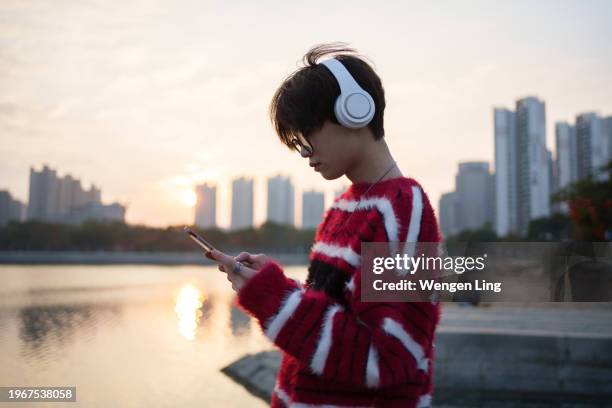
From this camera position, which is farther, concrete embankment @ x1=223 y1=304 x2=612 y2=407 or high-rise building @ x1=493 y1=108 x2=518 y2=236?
high-rise building @ x1=493 y1=108 x2=518 y2=236

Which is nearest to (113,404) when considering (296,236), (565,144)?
(565,144)

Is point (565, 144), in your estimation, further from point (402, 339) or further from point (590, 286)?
point (402, 339)

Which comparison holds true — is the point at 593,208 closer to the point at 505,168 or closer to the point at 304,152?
the point at 304,152

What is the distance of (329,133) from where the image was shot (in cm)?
99

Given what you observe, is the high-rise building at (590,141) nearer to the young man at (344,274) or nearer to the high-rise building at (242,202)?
the young man at (344,274)

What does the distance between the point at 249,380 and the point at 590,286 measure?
3.80 meters

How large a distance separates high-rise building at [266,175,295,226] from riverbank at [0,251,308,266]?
66.7ft

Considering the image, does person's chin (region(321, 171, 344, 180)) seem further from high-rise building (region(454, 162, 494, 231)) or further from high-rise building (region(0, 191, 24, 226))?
high-rise building (region(454, 162, 494, 231))

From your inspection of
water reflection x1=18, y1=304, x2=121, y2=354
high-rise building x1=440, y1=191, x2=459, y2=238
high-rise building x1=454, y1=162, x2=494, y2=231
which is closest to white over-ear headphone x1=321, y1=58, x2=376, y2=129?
water reflection x1=18, y1=304, x2=121, y2=354

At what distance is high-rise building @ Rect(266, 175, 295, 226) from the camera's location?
220ft

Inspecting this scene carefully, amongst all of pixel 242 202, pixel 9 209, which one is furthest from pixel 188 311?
pixel 242 202

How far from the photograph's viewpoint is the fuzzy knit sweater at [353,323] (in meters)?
0.83

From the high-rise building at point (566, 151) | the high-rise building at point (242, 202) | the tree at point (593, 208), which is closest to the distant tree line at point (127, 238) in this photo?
the high-rise building at point (242, 202)

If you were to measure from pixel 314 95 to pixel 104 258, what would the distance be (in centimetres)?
4238
